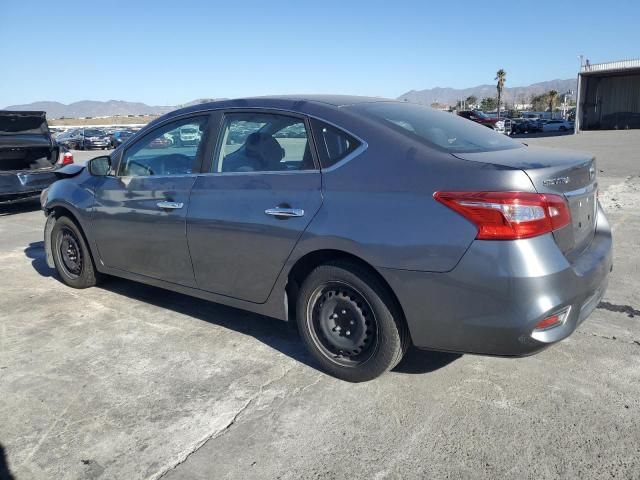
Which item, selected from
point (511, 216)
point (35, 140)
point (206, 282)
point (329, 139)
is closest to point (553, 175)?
point (511, 216)

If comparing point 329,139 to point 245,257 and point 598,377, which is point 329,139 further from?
point 598,377

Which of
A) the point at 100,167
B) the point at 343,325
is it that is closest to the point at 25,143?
the point at 100,167

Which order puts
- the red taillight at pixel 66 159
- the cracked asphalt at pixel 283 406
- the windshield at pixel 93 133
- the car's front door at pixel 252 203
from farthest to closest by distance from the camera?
1. the windshield at pixel 93 133
2. the red taillight at pixel 66 159
3. the car's front door at pixel 252 203
4. the cracked asphalt at pixel 283 406

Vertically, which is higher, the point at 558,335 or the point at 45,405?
the point at 558,335

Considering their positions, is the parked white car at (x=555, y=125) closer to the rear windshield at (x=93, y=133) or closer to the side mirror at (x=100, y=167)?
the rear windshield at (x=93, y=133)

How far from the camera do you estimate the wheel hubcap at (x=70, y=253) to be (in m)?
5.07

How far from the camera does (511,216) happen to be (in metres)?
2.54

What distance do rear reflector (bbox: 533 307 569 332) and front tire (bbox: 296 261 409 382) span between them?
0.71 m

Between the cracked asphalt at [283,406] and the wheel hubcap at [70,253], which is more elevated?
the wheel hubcap at [70,253]

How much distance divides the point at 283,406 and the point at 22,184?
8.55 m

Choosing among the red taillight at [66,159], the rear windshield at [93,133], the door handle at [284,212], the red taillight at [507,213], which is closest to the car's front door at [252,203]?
the door handle at [284,212]

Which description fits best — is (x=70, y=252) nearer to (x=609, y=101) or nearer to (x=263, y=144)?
(x=263, y=144)

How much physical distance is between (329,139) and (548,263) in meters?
1.41

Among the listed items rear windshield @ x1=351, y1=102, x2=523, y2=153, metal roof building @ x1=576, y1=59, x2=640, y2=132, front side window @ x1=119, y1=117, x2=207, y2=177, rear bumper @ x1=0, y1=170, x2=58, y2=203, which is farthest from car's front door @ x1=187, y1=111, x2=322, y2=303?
metal roof building @ x1=576, y1=59, x2=640, y2=132
